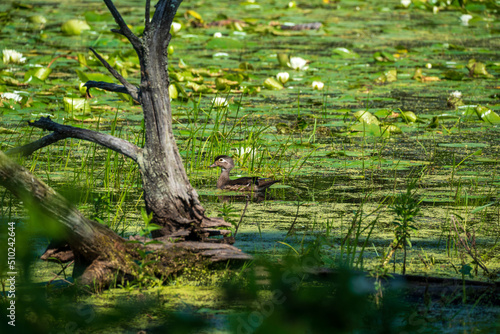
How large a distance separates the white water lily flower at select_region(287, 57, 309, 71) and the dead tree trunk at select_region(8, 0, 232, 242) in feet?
17.5

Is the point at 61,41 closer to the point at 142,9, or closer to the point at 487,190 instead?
the point at 142,9

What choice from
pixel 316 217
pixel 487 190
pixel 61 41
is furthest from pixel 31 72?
pixel 487 190

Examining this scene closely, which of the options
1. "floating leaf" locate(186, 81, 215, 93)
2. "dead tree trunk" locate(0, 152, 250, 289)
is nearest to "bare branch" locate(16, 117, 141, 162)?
"dead tree trunk" locate(0, 152, 250, 289)

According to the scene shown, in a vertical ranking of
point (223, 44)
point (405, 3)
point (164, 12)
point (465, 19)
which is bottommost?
point (223, 44)

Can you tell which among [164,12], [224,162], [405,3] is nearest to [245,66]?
[224,162]

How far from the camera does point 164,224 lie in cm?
349

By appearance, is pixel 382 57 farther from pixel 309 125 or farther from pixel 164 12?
pixel 164 12

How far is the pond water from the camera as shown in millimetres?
3900

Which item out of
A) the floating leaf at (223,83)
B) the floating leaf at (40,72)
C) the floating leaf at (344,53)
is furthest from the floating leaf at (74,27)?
the floating leaf at (223,83)

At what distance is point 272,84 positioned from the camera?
25.5 ft

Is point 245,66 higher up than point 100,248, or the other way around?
point 245,66

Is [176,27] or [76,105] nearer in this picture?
[76,105]

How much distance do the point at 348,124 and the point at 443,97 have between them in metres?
1.88

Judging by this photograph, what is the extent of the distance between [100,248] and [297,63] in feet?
19.9
